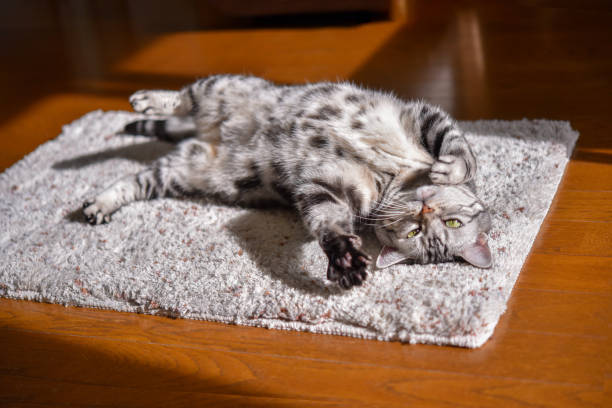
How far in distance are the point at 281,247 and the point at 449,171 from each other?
498 mm

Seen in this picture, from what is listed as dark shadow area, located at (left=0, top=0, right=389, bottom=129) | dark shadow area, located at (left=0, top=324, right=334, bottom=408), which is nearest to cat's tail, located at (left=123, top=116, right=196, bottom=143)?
dark shadow area, located at (left=0, top=0, right=389, bottom=129)

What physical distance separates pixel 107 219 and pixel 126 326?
0.50 meters

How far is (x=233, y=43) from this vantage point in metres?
3.42

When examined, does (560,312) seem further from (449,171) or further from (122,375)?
(122,375)

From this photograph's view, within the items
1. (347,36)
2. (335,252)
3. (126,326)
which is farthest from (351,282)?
(347,36)

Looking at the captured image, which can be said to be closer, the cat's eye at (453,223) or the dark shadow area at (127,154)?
the cat's eye at (453,223)

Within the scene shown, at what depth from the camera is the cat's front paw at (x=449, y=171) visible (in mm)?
1537

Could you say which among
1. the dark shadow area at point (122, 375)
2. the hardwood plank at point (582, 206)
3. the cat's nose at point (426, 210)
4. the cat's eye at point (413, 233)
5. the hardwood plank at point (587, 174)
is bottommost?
the dark shadow area at point (122, 375)

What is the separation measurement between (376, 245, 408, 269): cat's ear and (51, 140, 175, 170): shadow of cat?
109cm

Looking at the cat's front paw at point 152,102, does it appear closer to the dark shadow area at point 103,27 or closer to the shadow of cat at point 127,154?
the shadow of cat at point 127,154

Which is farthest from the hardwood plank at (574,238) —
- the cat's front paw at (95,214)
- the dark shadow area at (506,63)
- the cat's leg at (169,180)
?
the cat's front paw at (95,214)

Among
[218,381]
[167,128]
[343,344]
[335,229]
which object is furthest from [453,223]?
[167,128]

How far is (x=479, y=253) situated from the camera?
1463 millimetres

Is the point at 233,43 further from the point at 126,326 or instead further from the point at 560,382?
the point at 560,382
